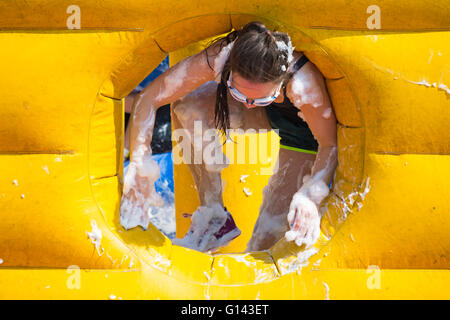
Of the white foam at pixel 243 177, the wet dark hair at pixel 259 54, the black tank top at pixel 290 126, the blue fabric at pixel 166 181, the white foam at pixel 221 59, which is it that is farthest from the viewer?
the blue fabric at pixel 166 181

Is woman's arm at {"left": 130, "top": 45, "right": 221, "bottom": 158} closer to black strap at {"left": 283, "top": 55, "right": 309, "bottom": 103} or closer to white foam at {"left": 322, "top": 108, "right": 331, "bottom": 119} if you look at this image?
black strap at {"left": 283, "top": 55, "right": 309, "bottom": 103}

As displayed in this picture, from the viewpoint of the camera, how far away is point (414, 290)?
1.62m

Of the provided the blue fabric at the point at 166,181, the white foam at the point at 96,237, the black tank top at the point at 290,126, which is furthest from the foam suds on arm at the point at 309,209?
the blue fabric at the point at 166,181

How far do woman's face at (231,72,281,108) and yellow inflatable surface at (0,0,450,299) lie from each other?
15 cm

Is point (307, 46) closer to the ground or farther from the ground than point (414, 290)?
farther from the ground

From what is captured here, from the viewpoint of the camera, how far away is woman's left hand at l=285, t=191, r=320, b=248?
1642 mm

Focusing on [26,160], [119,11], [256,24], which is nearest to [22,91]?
[26,160]

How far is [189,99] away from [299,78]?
1.46 feet

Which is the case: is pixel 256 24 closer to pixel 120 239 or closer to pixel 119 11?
pixel 119 11

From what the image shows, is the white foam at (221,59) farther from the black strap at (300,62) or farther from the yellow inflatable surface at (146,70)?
the black strap at (300,62)

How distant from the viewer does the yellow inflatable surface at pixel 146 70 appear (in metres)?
1.56

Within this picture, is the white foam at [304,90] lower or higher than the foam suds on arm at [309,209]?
higher

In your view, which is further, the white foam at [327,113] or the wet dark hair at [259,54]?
→ the white foam at [327,113]

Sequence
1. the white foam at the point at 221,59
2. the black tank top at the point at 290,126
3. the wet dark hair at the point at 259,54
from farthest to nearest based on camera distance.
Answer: the black tank top at the point at 290,126, the white foam at the point at 221,59, the wet dark hair at the point at 259,54
